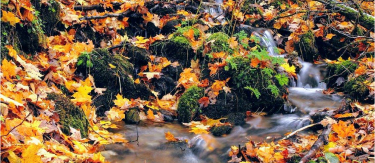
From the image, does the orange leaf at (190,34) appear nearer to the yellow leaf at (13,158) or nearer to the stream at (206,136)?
the stream at (206,136)

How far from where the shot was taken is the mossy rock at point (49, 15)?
538 centimetres

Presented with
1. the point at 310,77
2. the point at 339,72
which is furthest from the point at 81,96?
the point at 339,72

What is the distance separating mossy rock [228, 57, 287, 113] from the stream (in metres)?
0.18

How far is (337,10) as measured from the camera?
22.2ft

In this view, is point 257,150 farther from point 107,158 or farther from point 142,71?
point 142,71

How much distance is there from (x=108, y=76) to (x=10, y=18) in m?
1.52

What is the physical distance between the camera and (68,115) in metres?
3.61

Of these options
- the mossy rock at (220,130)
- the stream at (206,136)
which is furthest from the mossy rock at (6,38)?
the mossy rock at (220,130)

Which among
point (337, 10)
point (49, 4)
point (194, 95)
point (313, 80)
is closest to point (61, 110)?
point (194, 95)

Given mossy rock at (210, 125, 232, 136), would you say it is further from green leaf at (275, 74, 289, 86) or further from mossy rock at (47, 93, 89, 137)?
mossy rock at (47, 93, 89, 137)

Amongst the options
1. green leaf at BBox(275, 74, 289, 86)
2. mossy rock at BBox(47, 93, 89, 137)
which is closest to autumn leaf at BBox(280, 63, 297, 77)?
green leaf at BBox(275, 74, 289, 86)

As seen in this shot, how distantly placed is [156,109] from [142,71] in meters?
0.84

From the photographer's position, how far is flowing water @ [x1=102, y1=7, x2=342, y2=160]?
3.75 meters

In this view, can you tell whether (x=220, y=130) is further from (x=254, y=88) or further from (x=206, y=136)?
(x=254, y=88)
